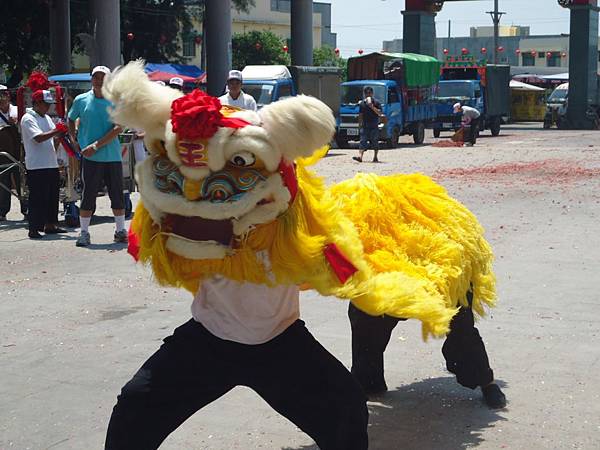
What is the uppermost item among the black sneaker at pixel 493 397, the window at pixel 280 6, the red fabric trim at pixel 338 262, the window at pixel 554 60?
the window at pixel 280 6

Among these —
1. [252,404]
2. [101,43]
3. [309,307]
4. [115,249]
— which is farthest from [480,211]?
[101,43]

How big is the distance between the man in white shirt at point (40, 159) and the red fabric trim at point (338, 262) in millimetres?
7111

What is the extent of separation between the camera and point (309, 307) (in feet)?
23.8

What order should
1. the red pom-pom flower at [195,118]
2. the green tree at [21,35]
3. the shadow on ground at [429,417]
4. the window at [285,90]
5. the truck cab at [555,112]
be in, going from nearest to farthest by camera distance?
the red pom-pom flower at [195,118] → the shadow on ground at [429,417] → the window at [285,90] → the green tree at [21,35] → the truck cab at [555,112]

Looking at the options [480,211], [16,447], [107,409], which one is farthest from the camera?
[480,211]

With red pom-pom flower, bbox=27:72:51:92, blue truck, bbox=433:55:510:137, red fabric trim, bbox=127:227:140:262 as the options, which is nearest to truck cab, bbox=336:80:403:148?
blue truck, bbox=433:55:510:137

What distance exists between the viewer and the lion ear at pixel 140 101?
3650 mm

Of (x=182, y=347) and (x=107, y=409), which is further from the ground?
(x=182, y=347)

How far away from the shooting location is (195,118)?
348cm

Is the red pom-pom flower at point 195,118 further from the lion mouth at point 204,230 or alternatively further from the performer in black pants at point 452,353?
the performer in black pants at point 452,353

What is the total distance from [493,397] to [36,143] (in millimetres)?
6883

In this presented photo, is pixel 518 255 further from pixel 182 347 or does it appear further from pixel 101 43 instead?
pixel 101 43

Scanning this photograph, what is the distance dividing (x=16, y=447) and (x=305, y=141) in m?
2.14

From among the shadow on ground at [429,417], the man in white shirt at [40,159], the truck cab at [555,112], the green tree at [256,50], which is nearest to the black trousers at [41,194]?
the man in white shirt at [40,159]
